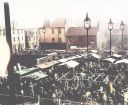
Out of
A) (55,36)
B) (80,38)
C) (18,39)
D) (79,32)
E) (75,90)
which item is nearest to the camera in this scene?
(75,90)

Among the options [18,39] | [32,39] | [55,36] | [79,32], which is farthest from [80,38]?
[32,39]

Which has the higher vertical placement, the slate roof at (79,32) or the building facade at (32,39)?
the slate roof at (79,32)

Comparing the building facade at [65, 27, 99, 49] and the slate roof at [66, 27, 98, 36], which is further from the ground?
the slate roof at [66, 27, 98, 36]

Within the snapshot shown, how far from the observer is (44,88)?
13062mm

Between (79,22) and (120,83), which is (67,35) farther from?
(120,83)

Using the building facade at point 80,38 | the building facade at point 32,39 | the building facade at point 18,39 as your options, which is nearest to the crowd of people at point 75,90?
the building facade at point 80,38

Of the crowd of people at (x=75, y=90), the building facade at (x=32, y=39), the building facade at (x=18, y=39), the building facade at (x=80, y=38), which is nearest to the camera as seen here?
the crowd of people at (x=75, y=90)

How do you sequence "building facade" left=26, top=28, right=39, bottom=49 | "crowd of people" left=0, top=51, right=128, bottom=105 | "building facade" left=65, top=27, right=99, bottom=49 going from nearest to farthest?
"crowd of people" left=0, top=51, right=128, bottom=105 → "building facade" left=65, top=27, right=99, bottom=49 → "building facade" left=26, top=28, right=39, bottom=49

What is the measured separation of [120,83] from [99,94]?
7.89ft

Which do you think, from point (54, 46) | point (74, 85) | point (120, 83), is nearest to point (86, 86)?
point (74, 85)

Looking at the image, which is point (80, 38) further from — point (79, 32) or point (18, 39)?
point (18, 39)

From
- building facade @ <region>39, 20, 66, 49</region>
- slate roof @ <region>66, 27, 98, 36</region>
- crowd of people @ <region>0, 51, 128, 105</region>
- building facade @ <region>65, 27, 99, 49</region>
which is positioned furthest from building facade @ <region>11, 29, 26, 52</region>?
crowd of people @ <region>0, 51, 128, 105</region>

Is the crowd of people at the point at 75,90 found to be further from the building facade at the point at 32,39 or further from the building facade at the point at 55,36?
the building facade at the point at 32,39

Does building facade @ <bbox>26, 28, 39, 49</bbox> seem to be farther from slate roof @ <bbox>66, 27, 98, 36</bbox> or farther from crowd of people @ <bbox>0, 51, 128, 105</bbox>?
crowd of people @ <bbox>0, 51, 128, 105</bbox>
